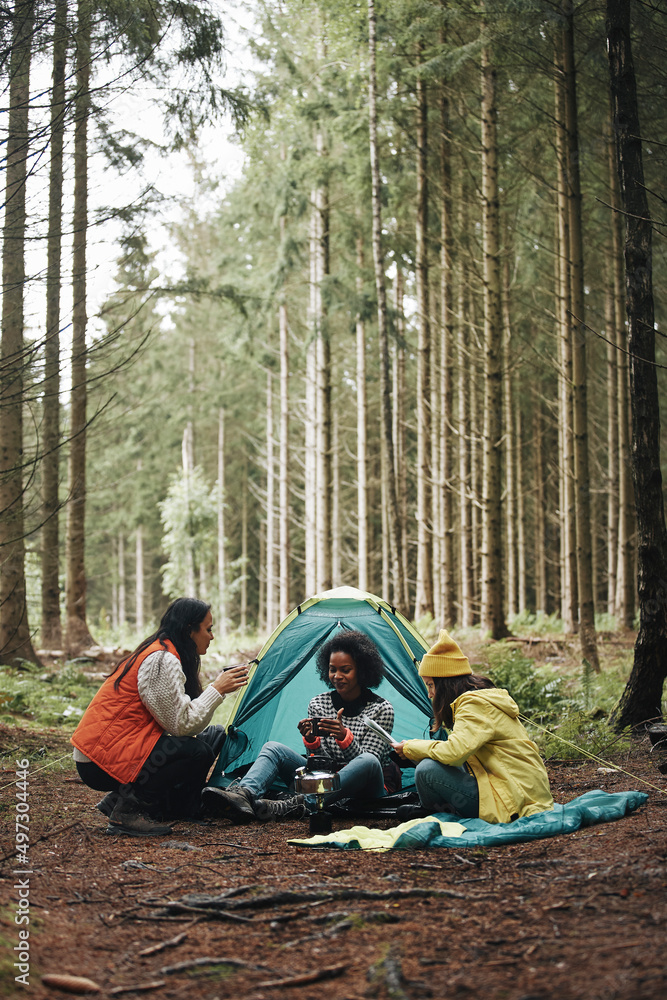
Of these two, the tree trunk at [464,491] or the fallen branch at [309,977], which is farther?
the tree trunk at [464,491]

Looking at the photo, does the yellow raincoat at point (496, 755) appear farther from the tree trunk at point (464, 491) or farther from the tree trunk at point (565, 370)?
the tree trunk at point (464, 491)

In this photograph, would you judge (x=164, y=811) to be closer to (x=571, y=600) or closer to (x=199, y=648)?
(x=199, y=648)

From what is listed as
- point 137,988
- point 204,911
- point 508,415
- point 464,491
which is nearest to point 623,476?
point 464,491

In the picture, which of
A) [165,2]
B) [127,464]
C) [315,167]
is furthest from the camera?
[127,464]

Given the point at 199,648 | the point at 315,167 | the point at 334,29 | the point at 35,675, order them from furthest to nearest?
the point at 315,167 < the point at 334,29 < the point at 35,675 < the point at 199,648

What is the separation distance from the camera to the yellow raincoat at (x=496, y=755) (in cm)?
361

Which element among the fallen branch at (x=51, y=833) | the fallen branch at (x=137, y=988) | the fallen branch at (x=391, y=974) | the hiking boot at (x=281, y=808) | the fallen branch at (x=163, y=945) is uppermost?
the fallen branch at (x=391, y=974)

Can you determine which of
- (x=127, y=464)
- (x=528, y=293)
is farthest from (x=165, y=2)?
(x=127, y=464)

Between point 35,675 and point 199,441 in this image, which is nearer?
point 35,675

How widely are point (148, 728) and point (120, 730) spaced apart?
0.14 metres

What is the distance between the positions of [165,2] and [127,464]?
22040 mm

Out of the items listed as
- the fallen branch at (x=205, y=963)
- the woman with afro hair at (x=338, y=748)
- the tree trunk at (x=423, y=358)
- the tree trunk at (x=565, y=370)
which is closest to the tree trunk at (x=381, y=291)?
the tree trunk at (x=423, y=358)

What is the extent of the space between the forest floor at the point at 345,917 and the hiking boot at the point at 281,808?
1.00 ft

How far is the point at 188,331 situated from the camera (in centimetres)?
2459
